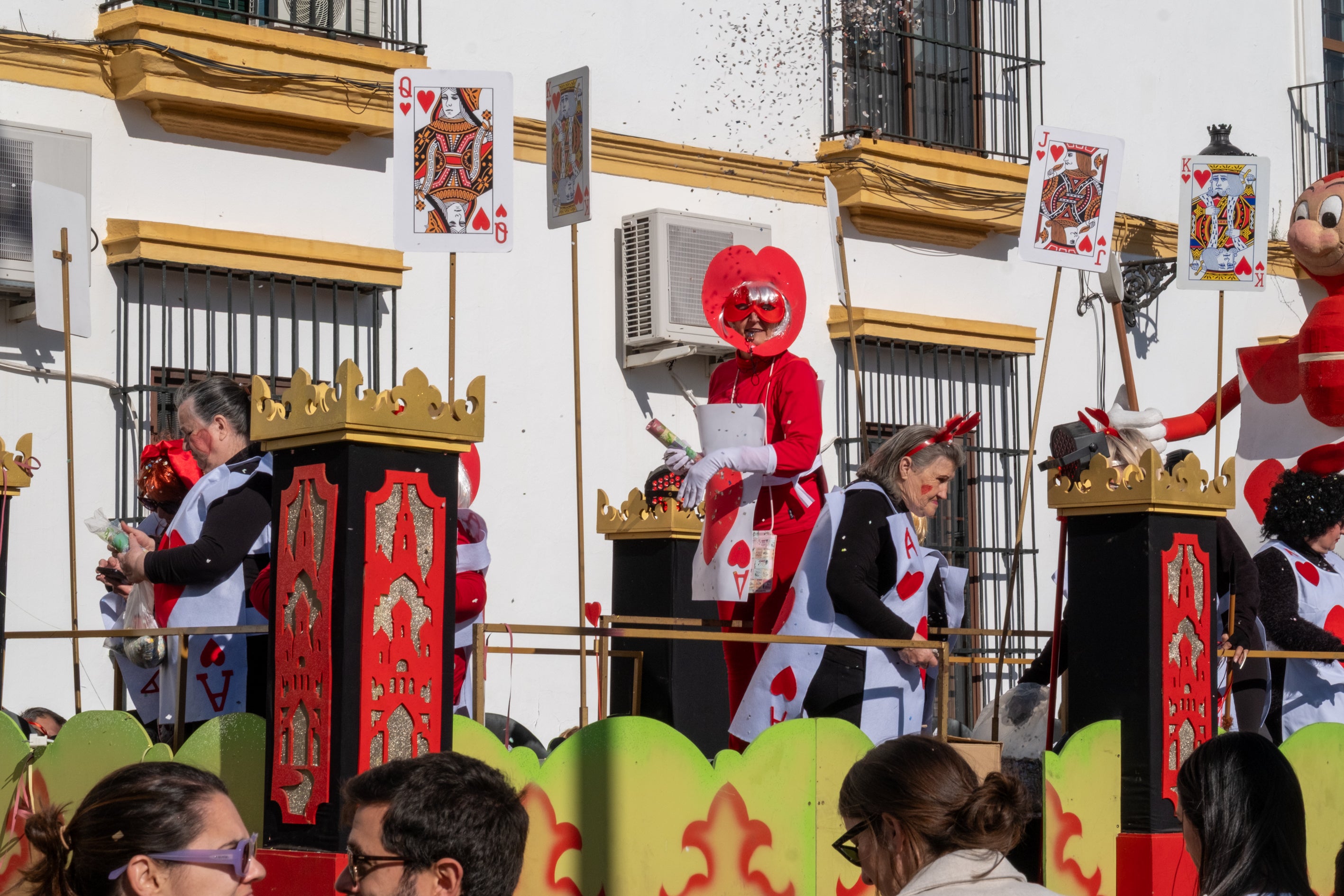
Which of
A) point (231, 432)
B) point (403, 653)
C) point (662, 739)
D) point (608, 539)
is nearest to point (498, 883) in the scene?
point (403, 653)

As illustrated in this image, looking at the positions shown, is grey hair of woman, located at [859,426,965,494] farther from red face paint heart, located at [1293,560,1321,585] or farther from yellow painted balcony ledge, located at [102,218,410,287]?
yellow painted balcony ledge, located at [102,218,410,287]

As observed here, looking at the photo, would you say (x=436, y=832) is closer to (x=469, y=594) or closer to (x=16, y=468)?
(x=469, y=594)

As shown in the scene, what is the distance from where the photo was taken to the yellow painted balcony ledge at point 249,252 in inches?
322

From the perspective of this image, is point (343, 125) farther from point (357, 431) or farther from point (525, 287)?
point (357, 431)

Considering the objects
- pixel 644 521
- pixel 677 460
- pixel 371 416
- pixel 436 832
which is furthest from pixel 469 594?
pixel 436 832

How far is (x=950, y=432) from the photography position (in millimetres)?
5781

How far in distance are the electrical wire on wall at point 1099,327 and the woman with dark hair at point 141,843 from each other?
9.80 m

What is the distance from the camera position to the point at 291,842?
4453mm

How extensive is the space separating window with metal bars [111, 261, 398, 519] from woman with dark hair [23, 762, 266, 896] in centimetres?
523

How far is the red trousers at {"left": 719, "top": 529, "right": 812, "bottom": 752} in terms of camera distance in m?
5.85

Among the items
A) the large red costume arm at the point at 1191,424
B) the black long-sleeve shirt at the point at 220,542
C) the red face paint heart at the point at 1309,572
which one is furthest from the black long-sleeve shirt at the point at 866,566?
the large red costume arm at the point at 1191,424

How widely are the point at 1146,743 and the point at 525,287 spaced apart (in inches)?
183

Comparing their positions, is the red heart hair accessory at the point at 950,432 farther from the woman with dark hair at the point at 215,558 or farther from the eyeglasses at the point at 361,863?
the eyeglasses at the point at 361,863

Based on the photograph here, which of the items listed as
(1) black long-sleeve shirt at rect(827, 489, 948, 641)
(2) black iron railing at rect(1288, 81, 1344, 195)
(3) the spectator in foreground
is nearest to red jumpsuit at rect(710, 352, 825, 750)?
(1) black long-sleeve shirt at rect(827, 489, 948, 641)
